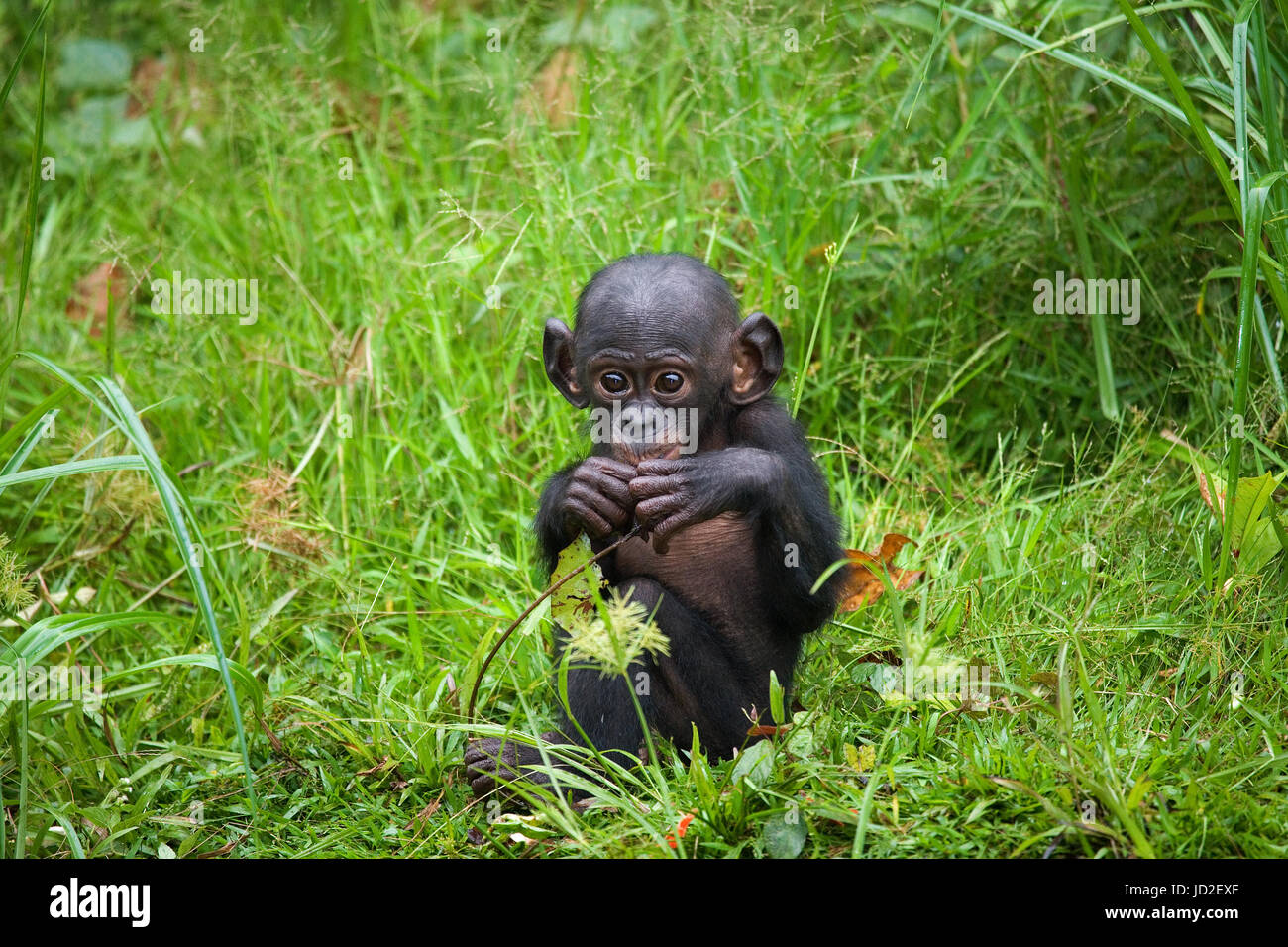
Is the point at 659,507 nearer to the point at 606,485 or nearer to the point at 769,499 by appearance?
the point at 606,485

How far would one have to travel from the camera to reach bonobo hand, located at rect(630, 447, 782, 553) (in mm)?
3971

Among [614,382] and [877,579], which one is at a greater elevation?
[614,382]

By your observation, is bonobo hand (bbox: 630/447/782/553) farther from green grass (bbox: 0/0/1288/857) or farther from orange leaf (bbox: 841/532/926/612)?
orange leaf (bbox: 841/532/926/612)

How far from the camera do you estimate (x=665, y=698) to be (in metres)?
4.29

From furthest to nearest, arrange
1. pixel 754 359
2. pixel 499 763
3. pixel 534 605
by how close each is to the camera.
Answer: pixel 754 359
pixel 499 763
pixel 534 605

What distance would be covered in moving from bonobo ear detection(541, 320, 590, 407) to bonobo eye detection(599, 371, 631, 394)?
0.28m

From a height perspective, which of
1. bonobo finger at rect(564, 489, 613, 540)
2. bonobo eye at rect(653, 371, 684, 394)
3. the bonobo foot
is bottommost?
the bonobo foot

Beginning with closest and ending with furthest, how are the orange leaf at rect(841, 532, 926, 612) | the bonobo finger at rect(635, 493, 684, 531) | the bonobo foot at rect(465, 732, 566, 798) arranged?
the bonobo finger at rect(635, 493, 684, 531), the bonobo foot at rect(465, 732, 566, 798), the orange leaf at rect(841, 532, 926, 612)

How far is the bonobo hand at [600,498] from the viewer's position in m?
4.06

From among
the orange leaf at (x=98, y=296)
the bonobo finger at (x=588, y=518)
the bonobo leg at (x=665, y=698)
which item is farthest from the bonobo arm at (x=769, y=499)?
the orange leaf at (x=98, y=296)

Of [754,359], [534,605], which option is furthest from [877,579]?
[534,605]

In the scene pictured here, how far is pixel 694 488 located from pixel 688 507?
0.06 meters

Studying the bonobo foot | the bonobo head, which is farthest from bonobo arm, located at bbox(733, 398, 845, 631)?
the bonobo foot

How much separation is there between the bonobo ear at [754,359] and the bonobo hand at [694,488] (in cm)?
50
